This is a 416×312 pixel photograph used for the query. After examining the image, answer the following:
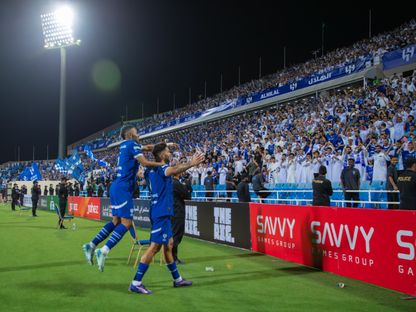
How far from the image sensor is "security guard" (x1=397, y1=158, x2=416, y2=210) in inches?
332

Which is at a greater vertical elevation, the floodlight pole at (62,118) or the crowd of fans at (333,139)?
the floodlight pole at (62,118)

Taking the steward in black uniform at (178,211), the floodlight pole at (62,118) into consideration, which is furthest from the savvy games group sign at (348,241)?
the floodlight pole at (62,118)

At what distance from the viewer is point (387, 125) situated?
47.5 feet

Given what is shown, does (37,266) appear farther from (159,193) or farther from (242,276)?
(242,276)

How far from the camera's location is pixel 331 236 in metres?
7.97

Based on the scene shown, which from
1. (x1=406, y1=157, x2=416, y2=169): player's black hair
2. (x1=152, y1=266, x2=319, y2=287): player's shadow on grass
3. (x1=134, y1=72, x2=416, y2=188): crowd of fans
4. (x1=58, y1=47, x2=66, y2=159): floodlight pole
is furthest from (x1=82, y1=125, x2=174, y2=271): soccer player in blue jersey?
(x1=58, y1=47, x2=66, y2=159): floodlight pole

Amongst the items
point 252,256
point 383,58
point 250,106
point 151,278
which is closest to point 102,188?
point 250,106

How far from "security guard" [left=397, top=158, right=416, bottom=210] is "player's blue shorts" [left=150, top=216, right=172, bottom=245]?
486cm

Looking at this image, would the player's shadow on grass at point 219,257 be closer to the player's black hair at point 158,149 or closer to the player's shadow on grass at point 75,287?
the player's shadow on grass at point 75,287

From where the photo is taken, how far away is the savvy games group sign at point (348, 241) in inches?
248

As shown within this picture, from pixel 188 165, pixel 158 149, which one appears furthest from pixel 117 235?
pixel 188 165

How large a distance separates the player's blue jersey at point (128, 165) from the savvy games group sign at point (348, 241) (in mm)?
3613

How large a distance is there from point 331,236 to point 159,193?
3462 mm

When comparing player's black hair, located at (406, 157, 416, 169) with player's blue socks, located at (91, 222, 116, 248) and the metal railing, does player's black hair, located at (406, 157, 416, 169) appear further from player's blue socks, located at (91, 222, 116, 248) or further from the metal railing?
player's blue socks, located at (91, 222, 116, 248)
